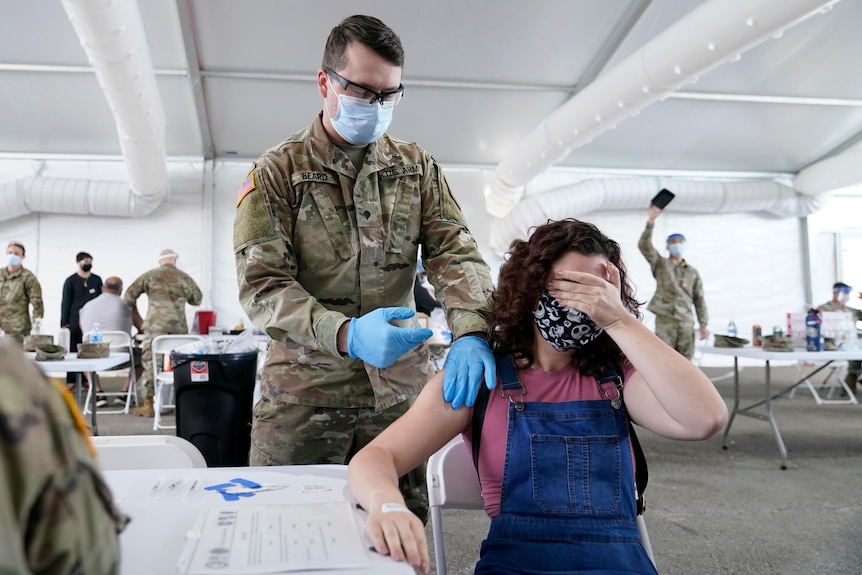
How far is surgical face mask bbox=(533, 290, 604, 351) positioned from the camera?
1.42 meters

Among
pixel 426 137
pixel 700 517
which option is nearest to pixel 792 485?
pixel 700 517

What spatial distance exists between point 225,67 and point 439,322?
3.81 metres

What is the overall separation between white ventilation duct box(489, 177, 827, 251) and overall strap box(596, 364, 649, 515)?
7.02m

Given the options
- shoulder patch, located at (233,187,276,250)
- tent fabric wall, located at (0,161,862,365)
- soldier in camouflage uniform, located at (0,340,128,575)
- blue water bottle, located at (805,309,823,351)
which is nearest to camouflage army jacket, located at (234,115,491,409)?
Result: shoulder patch, located at (233,187,276,250)

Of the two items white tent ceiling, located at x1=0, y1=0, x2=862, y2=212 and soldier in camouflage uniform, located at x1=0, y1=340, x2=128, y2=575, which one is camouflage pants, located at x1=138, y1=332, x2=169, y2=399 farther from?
soldier in camouflage uniform, located at x1=0, y1=340, x2=128, y2=575

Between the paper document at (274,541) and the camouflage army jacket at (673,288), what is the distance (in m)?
5.64

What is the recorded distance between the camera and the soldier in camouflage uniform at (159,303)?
5.65 m

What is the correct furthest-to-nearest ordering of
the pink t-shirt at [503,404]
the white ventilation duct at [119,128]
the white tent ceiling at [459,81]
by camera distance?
1. the white tent ceiling at [459,81]
2. the white ventilation duct at [119,128]
3. the pink t-shirt at [503,404]

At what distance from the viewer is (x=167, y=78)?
22.3ft

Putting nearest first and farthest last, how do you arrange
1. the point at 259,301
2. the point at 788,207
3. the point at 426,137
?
the point at 259,301 → the point at 426,137 → the point at 788,207

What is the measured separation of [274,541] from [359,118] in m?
1.07

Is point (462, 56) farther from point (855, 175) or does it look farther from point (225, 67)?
point (855, 175)

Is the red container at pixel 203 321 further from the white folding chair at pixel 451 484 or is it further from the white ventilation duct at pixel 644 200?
the white folding chair at pixel 451 484

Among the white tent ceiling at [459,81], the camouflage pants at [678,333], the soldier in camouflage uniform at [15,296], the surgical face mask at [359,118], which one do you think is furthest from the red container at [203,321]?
the surgical face mask at [359,118]
